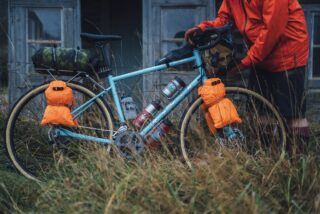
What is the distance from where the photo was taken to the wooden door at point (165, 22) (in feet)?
22.8

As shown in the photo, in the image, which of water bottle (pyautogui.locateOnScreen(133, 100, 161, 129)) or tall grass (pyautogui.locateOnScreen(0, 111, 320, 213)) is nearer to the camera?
tall grass (pyautogui.locateOnScreen(0, 111, 320, 213))

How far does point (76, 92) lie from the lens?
4.18 metres

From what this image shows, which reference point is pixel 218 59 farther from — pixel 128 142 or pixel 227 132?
pixel 128 142

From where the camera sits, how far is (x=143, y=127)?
3979mm

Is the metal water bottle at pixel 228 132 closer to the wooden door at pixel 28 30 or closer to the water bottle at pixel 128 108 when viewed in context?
the water bottle at pixel 128 108

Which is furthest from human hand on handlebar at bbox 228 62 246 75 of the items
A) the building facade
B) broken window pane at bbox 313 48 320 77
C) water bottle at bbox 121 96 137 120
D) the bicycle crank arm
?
broken window pane at bbox 313 48 320 77

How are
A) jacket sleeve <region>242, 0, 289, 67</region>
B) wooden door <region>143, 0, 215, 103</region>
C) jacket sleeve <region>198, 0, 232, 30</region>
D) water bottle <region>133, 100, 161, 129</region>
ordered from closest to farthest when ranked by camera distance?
jacket sleeve <region>242, 0, 289, 67</region>
water bottle <region>133, 100, 161, 129</region>
jacket sleeve <region>198, 0, 232, 30</region>
wooden door <region>143, 0, 215, 103</region>

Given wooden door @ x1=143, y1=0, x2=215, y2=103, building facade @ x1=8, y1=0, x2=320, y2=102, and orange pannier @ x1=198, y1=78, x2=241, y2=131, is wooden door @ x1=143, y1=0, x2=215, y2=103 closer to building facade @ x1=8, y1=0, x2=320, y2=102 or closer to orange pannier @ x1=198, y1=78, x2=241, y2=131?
building facade @ x1=8, y1=0, x2=320, y2=102

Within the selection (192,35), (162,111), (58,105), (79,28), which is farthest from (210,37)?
(79,28)

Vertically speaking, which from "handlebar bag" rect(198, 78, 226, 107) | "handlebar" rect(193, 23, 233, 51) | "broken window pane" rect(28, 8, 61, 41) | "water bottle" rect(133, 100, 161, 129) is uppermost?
"broken window pane" rect(28, 8, 61, 41)

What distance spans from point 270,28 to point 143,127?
3.86 feet

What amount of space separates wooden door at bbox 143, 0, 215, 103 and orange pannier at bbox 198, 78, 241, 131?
3162 mm

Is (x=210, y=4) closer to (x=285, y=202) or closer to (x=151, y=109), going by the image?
(x=151, y=109)

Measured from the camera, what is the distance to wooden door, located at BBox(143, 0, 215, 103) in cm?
695
